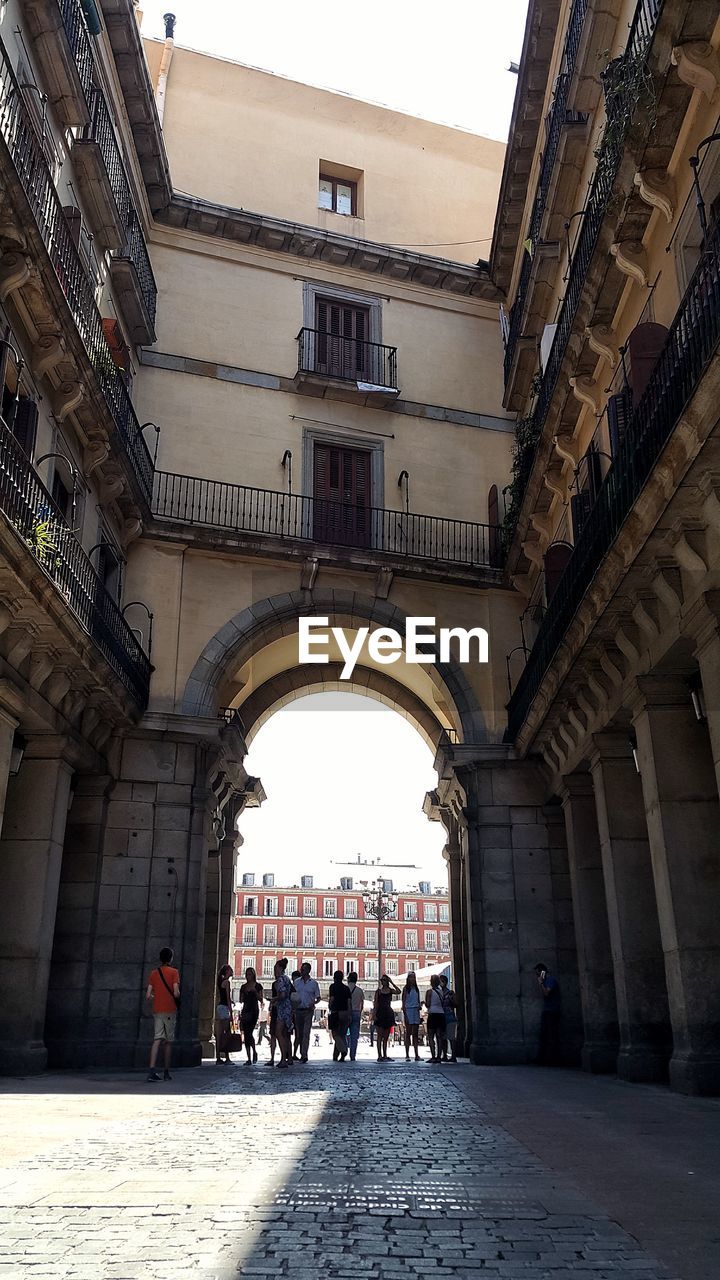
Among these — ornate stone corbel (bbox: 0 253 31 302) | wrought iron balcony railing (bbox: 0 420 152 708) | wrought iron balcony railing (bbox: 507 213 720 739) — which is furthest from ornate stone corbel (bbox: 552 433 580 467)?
ornate stone corbel (bbox: 0 253 31 302)

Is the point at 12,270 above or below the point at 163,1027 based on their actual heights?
above

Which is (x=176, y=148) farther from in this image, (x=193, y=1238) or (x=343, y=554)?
(x=193, y=1238)

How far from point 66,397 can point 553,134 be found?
333 inches

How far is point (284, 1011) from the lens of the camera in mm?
15781

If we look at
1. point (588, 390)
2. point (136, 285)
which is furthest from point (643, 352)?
point (136, 285)

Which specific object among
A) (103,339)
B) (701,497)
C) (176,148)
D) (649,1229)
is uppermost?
(176,148)

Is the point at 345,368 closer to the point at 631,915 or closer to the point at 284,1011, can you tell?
the point at 284,1011

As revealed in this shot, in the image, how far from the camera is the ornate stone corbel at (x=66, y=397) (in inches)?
526

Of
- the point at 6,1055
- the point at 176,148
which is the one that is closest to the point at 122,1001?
the point at 6,1055

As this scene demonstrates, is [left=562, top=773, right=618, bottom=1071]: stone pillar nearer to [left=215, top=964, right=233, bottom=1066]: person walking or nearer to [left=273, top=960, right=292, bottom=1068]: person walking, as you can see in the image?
[left=273, top=960, right=292, bottom=1068]: person walking

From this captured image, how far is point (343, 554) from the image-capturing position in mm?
18297

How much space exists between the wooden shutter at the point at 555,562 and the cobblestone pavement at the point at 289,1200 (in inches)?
312

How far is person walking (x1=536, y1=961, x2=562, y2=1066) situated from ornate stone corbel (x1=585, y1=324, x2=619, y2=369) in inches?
370

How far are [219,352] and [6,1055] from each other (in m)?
13.1
